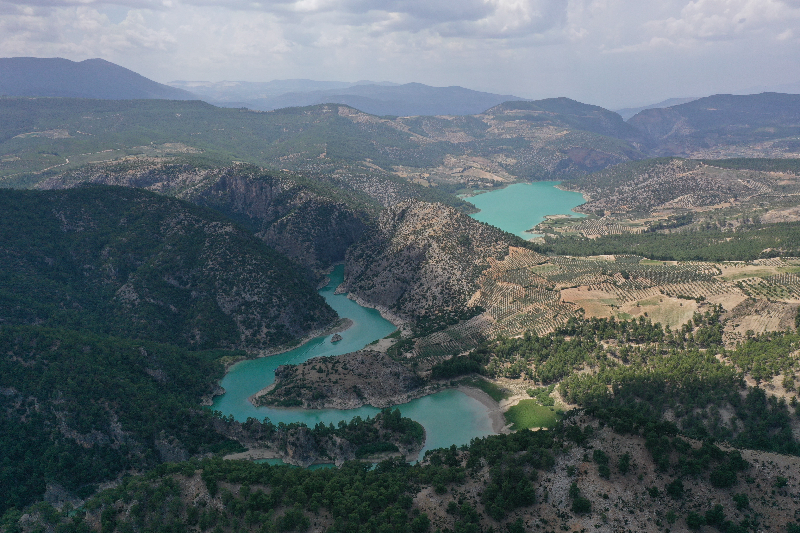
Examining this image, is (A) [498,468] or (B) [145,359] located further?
(B) [145,359]

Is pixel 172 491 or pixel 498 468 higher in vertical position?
pixel 498 468

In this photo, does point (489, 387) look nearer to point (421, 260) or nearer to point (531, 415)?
point (531, 415)

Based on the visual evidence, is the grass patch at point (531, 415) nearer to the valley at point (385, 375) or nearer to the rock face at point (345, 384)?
the valley at point (385, 375)

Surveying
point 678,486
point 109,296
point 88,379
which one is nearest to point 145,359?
point 88,379

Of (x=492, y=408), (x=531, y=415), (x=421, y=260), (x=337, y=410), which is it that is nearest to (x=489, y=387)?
(x=492, y=408)

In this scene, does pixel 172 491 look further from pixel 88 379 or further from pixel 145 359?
pixel 145 359

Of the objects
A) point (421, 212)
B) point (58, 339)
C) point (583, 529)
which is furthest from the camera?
point (421, 212)
